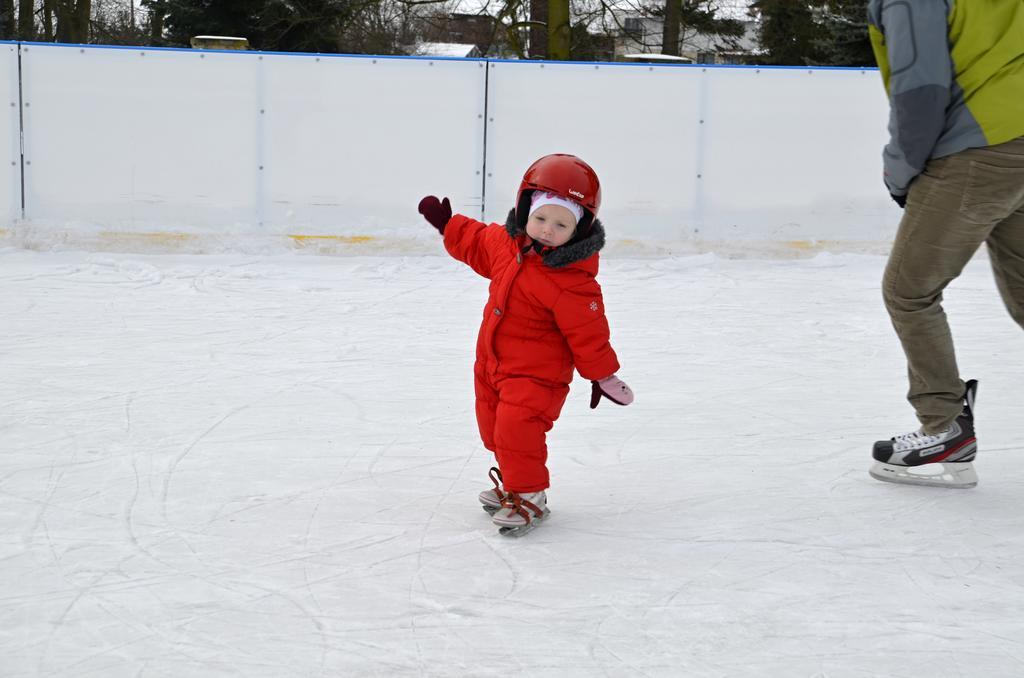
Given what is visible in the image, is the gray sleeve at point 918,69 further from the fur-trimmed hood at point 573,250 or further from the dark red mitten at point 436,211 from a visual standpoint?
the dark red mitten at point 436,211

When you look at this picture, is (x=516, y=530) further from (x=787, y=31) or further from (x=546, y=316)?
(x=787, y=31)

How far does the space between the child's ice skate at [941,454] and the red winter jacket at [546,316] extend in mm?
1012

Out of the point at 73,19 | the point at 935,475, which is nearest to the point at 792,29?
the point at 73,19

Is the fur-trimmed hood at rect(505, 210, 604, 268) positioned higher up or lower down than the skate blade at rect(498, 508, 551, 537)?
higher up

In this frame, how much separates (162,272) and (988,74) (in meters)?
5.70

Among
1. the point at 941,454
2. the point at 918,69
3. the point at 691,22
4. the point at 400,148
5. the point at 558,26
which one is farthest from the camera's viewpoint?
the point at 691,22

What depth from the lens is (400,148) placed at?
8773 mm

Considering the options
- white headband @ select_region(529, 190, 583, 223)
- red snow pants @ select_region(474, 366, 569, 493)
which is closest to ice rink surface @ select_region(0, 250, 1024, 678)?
red snow pants @ select_region(474, 366, 569, 493)

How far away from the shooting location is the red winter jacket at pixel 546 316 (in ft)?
9.16

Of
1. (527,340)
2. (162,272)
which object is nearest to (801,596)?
(527,340)

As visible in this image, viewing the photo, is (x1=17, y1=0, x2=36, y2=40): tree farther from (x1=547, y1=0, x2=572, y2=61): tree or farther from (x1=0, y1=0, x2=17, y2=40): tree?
(x1=547, y1=0, x2=572, y2=61): tree

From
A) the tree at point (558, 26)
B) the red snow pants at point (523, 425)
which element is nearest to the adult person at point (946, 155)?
the red snow pants at point (523, 425)

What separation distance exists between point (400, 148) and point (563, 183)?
6161mm

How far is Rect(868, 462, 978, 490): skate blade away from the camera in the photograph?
329cm
